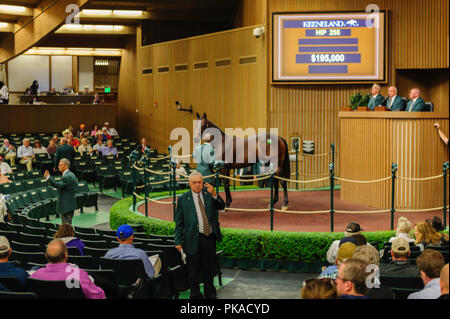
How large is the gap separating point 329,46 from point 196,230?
37.1 feet

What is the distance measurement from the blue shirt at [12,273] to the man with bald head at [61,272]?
0.59 ft

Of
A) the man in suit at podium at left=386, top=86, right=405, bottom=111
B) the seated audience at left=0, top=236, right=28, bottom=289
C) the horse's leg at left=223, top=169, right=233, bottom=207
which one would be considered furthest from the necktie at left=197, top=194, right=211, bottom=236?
the man in suit at podium at left=386, top=86, right=405, bottom=111

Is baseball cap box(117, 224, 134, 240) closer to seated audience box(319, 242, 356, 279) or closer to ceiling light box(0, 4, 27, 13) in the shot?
seated audience box(319, 242, 356, 279)

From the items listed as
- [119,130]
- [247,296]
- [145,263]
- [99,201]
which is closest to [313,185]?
[99,201]

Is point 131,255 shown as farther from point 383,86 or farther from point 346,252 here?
point 383,86

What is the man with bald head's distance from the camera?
569 cm

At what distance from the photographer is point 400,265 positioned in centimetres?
671

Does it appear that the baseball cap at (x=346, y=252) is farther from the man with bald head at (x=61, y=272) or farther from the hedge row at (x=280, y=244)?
the hedge row at (x=280, y=244)

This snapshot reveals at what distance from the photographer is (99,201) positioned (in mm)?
17953

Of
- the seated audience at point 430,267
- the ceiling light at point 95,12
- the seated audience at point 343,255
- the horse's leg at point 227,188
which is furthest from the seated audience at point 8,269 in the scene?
the ceiling light at point 95,12

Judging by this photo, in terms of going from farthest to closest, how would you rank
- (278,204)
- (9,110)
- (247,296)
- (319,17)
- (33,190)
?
1. (9,110)
2. (319,17)
3. (33,190)
4. (278,204)
5. (247,296)

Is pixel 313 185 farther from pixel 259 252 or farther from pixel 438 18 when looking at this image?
pixel 259 252

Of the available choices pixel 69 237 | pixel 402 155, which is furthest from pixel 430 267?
pixel 402 155

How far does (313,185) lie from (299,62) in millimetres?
3389
